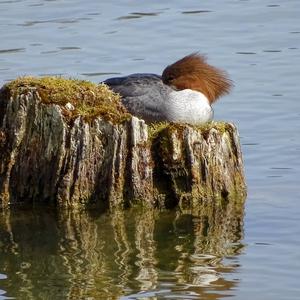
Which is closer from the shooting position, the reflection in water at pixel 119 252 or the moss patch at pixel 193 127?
the reflection in water at pixel 119 252

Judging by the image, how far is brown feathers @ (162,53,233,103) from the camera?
12219 millimetres

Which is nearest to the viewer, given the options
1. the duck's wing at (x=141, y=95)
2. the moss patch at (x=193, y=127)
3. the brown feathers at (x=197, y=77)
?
the moss patch at (x=193, y=127)

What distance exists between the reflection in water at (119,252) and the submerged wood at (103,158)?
0.55 feet

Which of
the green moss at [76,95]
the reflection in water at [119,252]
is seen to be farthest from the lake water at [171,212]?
the green moss at [76,95]

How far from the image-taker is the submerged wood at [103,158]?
9555 mm

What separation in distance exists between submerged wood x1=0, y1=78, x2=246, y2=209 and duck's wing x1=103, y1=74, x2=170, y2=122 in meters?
1.85

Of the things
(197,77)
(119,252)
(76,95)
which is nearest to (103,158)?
(76,95)

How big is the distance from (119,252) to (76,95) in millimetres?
1552

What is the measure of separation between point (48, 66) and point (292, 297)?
7402mm

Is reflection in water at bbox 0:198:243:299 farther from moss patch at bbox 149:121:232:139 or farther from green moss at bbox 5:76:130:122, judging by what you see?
green moss at bbox 5:76:130:122

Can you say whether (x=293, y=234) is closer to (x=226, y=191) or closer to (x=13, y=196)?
(x=226, y=191)

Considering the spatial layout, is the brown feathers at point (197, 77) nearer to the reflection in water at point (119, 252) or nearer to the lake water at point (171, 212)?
the lake water at point (171, 212)

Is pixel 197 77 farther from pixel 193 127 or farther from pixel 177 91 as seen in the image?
pixel 193 127

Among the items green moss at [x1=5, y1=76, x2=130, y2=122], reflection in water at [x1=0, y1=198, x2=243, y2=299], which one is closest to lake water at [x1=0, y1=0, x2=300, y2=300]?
reflection in water at [x1=0, y1=198, x2=243, y2=299]
